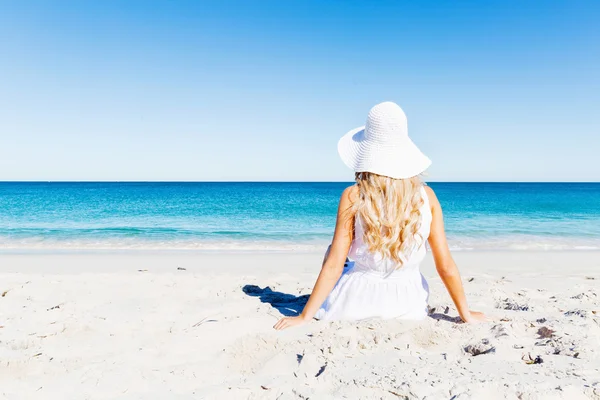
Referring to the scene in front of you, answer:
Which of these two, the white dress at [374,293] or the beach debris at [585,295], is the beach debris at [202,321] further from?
the beach debris at [585,295]

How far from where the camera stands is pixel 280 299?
180 inches

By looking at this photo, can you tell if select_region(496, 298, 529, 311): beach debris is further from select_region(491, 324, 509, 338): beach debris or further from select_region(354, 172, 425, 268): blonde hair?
select_region(354, 172, 425, 268): blonde hair

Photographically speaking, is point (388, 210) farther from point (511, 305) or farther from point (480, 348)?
point (511, 305)

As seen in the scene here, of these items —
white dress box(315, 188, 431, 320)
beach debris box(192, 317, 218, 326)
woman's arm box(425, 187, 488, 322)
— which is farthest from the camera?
beach debris box(192, 317, 218, 326)

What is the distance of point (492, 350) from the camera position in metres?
2.66

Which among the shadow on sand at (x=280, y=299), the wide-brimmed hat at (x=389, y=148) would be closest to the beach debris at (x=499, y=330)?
the wide-brimmed hat at (x=389, y=148)

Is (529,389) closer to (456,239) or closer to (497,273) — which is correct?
(497,273)

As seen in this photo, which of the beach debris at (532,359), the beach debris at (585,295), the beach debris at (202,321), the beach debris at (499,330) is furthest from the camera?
the beach debris at (585,295)

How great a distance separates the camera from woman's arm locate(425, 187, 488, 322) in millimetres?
3033

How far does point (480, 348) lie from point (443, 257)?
681 mm

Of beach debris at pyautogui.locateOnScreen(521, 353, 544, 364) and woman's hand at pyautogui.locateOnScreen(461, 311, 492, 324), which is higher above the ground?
beach debris at pyautogui.locateOnScreen(521, 353, 544, 364)

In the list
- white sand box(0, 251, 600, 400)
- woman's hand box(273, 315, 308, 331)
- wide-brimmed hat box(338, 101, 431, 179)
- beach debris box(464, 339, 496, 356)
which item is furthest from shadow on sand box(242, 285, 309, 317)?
wide-brimmed hat box(338, 101, 431, 179)

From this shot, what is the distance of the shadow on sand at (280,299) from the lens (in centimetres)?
402

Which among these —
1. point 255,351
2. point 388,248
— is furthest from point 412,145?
point 255,351
